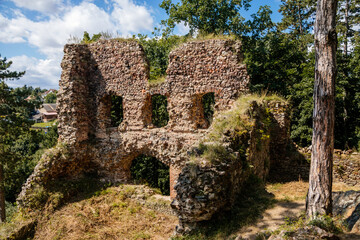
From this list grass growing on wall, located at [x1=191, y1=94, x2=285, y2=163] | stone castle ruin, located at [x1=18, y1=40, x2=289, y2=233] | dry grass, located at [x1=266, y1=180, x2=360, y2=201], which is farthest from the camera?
stone castle ruin, located at [x1=18, y1=40, x2=289, y2=233]

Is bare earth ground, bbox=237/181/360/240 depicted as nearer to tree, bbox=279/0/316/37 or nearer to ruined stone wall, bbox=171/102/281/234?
ruined stone wall, bbox=171/102/281/234

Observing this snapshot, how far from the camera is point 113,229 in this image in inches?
309

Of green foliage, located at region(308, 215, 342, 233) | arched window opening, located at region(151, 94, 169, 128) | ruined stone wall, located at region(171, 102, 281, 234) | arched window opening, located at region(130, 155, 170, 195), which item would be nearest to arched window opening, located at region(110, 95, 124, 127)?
arched window opening, located at region(151, 94, 169, 128)

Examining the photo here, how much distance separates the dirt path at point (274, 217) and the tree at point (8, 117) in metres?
13.9

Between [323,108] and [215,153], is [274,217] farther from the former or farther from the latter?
[323,108]

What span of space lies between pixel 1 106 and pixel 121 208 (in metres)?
9.76

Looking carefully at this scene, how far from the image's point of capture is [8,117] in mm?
13703

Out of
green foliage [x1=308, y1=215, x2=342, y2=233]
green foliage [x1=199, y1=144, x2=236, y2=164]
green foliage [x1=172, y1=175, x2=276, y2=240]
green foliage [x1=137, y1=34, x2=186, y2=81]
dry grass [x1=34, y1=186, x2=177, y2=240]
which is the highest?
green foliage [x1=137, y1=34, x2=186, y2=81]

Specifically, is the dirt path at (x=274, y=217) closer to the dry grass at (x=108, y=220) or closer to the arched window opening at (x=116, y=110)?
the dry grass at (x=108, y=220)

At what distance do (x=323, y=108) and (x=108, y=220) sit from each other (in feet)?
24.1

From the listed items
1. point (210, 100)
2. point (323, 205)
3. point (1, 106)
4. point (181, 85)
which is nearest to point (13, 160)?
point (1, 106)

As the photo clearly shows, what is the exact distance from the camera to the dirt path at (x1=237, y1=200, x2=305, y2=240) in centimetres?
493

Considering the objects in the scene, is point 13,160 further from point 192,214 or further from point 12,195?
point 192,214

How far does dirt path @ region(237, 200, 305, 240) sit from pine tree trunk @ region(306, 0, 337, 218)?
78 cm
